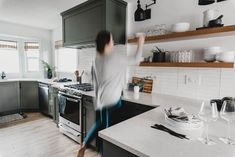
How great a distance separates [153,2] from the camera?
7.98 ft

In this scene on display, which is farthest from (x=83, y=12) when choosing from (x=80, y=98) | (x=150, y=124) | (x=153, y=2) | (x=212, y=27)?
(x=150, y=124)

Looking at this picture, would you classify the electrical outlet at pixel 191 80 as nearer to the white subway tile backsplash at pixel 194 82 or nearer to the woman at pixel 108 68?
the white subway tile backsplash at pixel 194 82

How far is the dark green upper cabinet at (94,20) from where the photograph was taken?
7.87ft

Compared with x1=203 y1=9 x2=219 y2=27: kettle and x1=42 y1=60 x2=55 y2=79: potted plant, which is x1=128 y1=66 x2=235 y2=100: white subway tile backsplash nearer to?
x1=203 y1=9 x2=219 y2=27: kettle

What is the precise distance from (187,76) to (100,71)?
4.25 ft

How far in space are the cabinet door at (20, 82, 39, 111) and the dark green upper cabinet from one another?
1.92 meters

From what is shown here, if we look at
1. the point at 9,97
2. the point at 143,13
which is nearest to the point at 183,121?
the point at 143,13

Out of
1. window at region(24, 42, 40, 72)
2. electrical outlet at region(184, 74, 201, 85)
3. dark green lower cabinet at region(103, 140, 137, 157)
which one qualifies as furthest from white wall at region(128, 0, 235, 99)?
window at region(24, 42, 40, 72)

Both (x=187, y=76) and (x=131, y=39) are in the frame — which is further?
(x=131, y=39)

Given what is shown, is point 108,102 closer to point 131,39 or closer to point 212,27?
point 131,39

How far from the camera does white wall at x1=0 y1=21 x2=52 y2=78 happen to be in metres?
4.03

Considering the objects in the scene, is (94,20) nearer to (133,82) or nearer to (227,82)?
(133,82)

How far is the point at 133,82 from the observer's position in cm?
274

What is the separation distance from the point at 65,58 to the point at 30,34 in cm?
130
